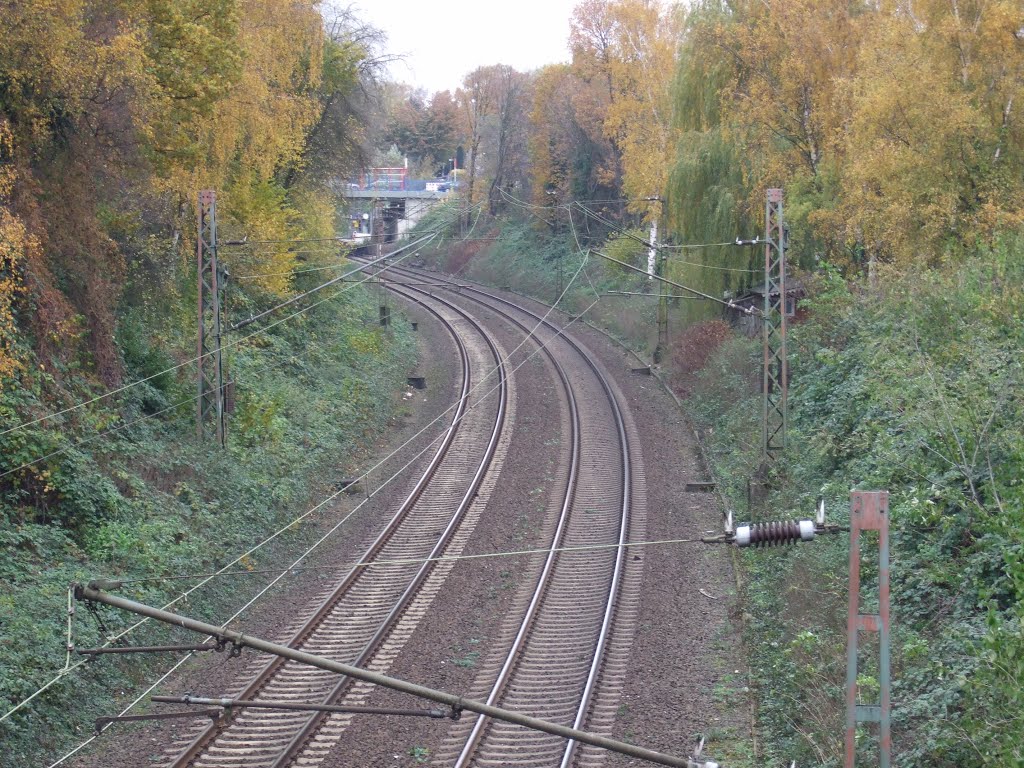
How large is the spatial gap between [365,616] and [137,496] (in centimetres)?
428

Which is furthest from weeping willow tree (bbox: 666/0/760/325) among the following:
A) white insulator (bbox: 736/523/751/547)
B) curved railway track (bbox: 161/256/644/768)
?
white insulator (bbox: 736/523/751/547)

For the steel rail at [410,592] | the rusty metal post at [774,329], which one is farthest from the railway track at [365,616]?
the rusty metal post at [774,329]

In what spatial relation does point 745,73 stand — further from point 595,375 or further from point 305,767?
point 305,767

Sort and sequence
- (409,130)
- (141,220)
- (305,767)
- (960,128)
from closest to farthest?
(305,767)
(960,128)
(141,220)
(409,130)

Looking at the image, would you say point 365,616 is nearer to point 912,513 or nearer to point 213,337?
point 213,337

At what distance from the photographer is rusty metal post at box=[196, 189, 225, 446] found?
1731 centimetres

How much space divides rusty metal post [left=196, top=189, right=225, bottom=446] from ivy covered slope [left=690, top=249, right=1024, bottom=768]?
938 centimetres

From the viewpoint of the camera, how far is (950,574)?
11.4 metres

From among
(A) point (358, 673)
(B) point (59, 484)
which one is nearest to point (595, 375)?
(B) point (59, 484)

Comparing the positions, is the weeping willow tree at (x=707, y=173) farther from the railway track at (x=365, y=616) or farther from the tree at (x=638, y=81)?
the railway track at (x=365, y=616)

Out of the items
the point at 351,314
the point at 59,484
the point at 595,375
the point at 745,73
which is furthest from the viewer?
the point at 351,314

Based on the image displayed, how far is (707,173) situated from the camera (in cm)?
2858

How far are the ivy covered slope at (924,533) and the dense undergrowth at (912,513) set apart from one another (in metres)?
0.03

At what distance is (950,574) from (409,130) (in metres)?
71.9
